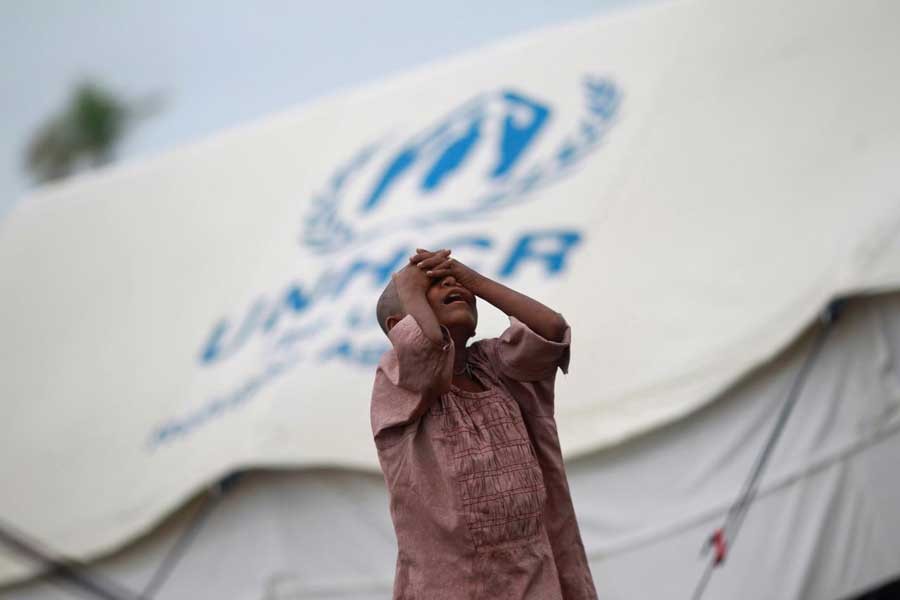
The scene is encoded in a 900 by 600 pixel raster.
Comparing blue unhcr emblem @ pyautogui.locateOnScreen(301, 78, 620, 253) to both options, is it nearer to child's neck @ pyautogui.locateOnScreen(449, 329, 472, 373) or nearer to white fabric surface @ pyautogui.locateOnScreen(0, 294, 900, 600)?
white fabric surface @ pyautogui.locateOnScreen(0, 294, 900, 600)

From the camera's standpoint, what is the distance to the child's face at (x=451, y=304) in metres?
1.74

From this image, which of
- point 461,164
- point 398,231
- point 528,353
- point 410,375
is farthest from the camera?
point 461,164

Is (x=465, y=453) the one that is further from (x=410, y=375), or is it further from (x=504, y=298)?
(x=504, y=298)

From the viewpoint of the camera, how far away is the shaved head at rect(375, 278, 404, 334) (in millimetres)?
1773

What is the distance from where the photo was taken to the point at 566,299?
3.40 metres

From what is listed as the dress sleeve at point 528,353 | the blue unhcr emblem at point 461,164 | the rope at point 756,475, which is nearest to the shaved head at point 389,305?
the dress sleeve at point 528,353

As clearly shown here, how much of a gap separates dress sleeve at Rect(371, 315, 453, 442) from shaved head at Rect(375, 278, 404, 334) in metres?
0.07

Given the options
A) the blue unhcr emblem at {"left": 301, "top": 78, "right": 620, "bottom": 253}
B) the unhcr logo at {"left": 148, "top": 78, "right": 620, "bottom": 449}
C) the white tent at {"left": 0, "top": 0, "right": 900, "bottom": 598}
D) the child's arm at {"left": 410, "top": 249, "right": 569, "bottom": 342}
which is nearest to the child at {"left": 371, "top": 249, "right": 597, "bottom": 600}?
the child's arm at {"left": 410, "top": 249, "right": 569, "bottom": 342}

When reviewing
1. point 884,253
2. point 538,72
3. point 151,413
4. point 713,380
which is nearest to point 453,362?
point 713,380

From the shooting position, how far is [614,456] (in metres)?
3.08

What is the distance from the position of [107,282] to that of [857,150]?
3143 mm

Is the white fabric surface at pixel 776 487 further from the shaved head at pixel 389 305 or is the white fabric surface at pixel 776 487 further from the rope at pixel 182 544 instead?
the shaved head at pixel 389 305

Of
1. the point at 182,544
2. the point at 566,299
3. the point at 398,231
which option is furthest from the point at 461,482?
the point at 398,231

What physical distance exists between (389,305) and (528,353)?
9.0 inches
